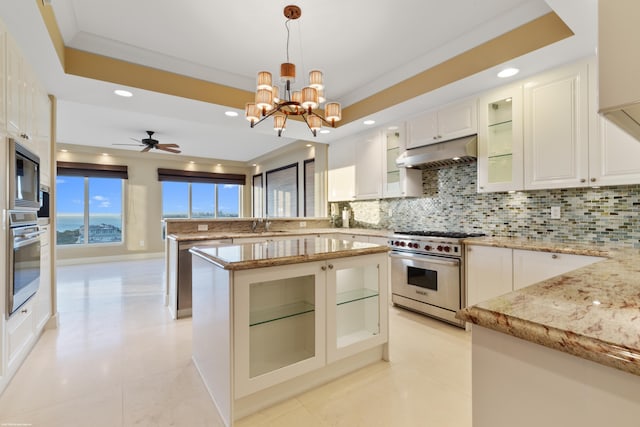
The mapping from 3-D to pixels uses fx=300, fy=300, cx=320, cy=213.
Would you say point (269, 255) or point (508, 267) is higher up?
point (269, 255)

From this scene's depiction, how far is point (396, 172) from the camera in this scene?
3984 millimetres

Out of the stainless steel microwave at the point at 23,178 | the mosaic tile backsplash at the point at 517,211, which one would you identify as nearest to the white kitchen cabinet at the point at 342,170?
the mosaic tile backsplash at the point at 517,211

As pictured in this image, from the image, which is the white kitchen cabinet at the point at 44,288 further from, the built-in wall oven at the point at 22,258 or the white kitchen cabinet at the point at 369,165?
the white kitchen cabinet at the point at 369,165

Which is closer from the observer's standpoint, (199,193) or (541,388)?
(541,388)

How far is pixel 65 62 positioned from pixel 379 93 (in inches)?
122

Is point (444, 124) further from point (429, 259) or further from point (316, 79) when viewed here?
point (316, 79)

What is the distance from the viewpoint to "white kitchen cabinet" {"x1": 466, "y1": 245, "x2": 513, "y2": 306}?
2.55m

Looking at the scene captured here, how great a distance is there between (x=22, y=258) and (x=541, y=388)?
297 cm

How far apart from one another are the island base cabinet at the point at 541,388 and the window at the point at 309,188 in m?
5.14

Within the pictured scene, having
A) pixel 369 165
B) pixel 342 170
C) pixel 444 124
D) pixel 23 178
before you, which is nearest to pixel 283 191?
pixel 342 170

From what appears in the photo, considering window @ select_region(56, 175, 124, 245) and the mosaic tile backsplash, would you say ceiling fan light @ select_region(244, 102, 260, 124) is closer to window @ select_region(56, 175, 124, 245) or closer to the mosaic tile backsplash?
the mosaic tile backsplash

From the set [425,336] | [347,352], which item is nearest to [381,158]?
[425,336]

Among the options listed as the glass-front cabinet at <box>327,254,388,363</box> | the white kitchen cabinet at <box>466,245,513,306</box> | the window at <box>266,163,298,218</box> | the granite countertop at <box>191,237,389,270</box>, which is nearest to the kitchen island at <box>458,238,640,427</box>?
the granite countertop at <box>191,237,389,270</box>

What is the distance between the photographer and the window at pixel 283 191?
6.82 m
